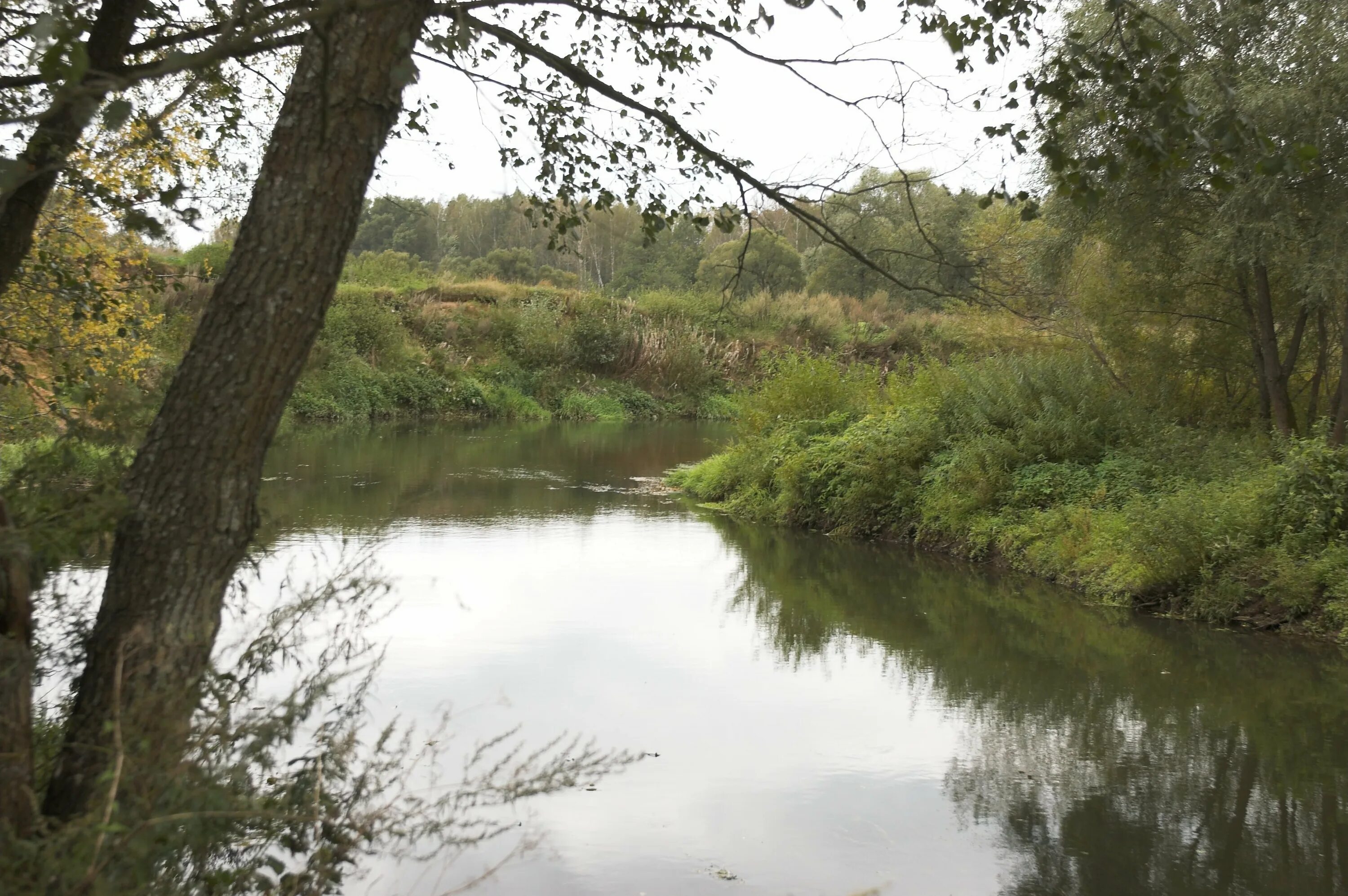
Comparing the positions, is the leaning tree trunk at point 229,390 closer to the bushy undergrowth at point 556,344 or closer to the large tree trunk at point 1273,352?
the large tree trunk at point 1273,352

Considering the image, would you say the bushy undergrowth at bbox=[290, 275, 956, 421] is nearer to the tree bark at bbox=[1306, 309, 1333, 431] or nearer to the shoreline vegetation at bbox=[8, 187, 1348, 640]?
the shoreline vegetation at bbox=[8, 187, 1348, 640]

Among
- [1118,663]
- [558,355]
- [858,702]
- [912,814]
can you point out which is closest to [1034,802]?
[912,814]

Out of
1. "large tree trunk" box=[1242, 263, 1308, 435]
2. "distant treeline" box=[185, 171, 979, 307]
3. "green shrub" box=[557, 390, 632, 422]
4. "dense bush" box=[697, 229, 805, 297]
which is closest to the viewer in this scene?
"distant treeline" box=[185, 171, 979, 307]

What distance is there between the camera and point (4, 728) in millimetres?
2938

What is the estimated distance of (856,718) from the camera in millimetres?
7176

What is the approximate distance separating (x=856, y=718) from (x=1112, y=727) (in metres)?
1.52

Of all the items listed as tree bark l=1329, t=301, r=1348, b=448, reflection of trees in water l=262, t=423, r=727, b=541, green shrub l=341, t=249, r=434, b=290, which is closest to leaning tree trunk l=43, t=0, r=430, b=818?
reflection of trees in water l=262, t=423, r=727, b=541

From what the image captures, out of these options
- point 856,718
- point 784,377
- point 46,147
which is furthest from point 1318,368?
point 46,147

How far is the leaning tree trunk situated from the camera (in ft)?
10.5

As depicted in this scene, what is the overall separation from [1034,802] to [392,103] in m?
4.53

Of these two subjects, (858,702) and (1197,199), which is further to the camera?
(1197,199)

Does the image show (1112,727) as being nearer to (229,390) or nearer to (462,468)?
(229,390)

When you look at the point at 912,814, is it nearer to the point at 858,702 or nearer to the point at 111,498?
the point at 858,702

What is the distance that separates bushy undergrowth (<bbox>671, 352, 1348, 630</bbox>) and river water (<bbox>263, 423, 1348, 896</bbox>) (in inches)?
16.1
